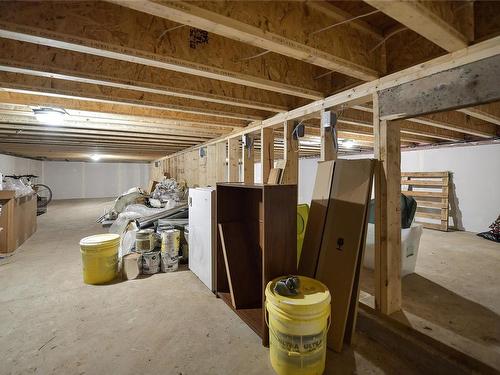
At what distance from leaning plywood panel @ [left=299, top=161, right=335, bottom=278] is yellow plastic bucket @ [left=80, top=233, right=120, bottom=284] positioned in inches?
80.3

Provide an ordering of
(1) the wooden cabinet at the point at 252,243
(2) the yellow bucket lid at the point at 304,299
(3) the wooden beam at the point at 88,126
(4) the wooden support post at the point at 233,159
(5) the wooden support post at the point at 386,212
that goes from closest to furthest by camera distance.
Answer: (2) the yellow bucket lid at the point at 304,299
(1) the wooden cabinet at the point at 252,243
(5) the wooden support post at the point at 386,212
(3) the wooden beam at the point at 88,126
(4) the wooden support post at the point at 233,159

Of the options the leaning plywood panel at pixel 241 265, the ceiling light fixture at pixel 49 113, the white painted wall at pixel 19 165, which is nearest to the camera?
the leaning plywood panel at pixel 241 265

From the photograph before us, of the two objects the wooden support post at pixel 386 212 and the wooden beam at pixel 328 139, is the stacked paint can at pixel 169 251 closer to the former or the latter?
the wooden beam at pixel 328 139

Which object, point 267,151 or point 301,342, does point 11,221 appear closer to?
point 267,151

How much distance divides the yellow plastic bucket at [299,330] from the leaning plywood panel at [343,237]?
39 centimetres

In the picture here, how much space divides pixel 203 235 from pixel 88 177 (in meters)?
12.3

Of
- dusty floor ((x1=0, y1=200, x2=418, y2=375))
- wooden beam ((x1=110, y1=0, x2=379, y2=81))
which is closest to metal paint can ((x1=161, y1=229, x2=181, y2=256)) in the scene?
dusty floor ((x1=0, y1=200, x2=418, y2=375))

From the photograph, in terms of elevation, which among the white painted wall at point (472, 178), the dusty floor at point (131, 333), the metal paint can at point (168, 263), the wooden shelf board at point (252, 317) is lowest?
the dusty floor at point (131, 333)

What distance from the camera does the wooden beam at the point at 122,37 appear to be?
1.35m

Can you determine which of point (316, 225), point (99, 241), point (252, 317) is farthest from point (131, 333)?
point (316, 225)

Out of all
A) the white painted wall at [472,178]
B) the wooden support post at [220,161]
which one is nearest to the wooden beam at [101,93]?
the wooden support post at [220,161]

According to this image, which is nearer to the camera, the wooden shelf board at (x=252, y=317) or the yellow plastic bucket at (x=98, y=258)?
the wooden shelf board at (x=252, y=317)

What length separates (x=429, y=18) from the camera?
4.06 feet

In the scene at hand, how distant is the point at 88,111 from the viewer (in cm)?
285
